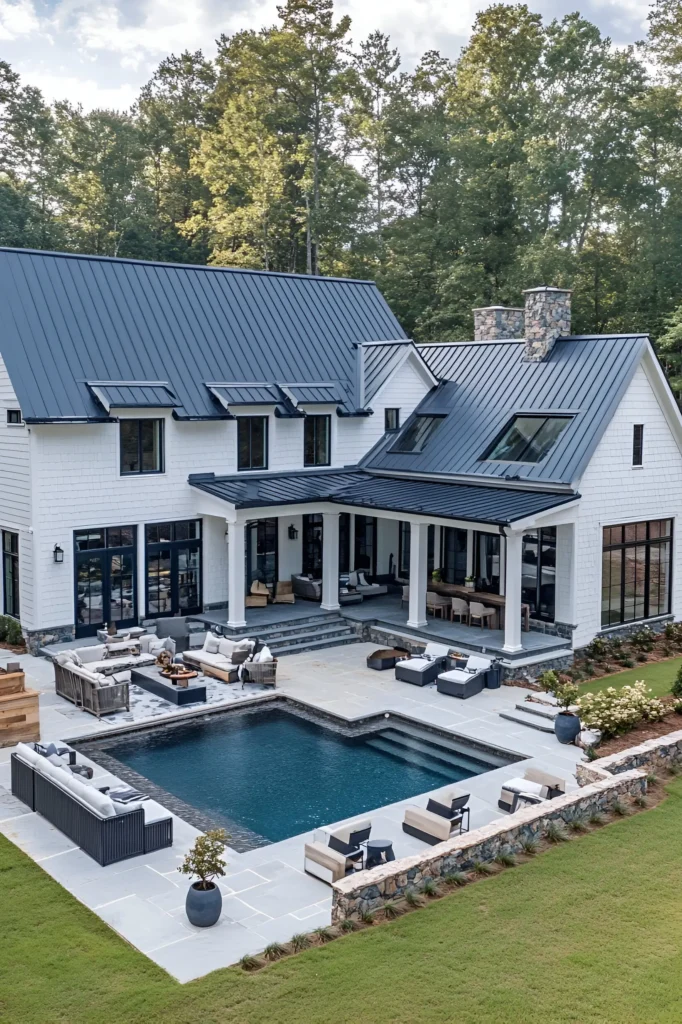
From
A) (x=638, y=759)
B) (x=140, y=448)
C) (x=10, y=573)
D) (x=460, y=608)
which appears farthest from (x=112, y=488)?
(x=638, y=759)

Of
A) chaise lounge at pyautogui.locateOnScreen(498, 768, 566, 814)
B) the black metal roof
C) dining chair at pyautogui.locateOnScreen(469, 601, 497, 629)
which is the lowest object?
chaise lounge at pyautogui.locateOnScreen(498, 768, 566, 814)

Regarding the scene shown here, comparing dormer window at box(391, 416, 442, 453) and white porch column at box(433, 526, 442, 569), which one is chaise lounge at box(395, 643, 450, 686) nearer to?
white porch column at box(433, 526, 442, 569)

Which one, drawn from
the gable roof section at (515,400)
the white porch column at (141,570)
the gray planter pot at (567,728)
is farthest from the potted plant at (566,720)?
the white porch column at (141,570)

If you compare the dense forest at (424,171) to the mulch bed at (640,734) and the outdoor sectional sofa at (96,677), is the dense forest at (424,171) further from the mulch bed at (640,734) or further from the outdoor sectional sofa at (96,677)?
the outdoor sectional sofa at (96,677)

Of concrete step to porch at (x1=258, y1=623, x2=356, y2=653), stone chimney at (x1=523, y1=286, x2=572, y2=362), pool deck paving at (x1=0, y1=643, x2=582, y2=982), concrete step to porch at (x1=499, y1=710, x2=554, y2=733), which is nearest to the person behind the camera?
pool deck paving at (x1=0, y1=643, x2=582, y2=982)

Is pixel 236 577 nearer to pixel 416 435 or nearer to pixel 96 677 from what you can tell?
pixel 96 677

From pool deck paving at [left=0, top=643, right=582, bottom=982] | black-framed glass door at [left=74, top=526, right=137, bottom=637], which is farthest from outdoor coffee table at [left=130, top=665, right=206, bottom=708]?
black-framed glass door at [left=74, top=526, right=137, bottom=637]
